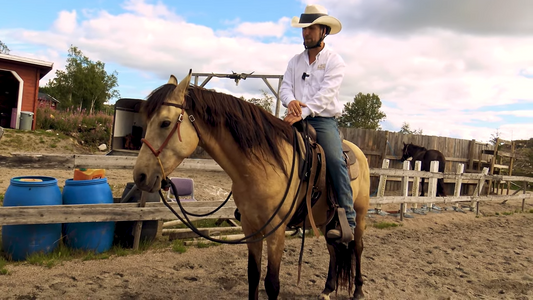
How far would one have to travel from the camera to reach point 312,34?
300 cm

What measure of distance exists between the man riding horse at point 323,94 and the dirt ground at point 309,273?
173cm

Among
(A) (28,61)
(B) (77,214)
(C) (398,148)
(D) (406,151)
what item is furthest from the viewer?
(A) (28,61)

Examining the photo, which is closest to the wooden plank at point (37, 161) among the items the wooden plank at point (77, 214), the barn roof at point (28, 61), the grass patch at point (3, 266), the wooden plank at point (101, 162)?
the wooden plank at point (101, 162)

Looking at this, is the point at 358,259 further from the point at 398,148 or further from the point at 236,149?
the point at 398,148

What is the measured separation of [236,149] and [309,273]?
2.86m

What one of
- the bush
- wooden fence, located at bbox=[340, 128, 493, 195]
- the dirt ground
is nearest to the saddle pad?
the dirt ground

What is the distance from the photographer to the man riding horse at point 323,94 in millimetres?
2926

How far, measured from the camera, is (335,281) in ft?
12.4

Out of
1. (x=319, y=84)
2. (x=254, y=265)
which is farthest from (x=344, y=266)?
(x=319, y=84)

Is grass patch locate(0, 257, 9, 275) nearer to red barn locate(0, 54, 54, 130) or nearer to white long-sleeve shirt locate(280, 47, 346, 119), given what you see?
white long-sleeve shirt locate(280, 47, 346, 119)

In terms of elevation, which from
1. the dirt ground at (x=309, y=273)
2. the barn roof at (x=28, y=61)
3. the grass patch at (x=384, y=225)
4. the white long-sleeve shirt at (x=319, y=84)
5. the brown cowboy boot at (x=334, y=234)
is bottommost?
the dirt ground at (x=309, y=273)

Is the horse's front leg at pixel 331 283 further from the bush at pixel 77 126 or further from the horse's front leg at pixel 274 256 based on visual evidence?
the bush at pixel 77 126

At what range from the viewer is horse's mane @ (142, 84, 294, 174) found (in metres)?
2.18

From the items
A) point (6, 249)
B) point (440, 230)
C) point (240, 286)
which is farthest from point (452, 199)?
point (6, 249)
